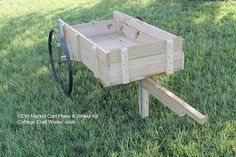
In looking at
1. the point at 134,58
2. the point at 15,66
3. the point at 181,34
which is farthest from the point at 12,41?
the point at 134,58

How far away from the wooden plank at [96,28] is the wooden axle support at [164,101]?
1.30 meters

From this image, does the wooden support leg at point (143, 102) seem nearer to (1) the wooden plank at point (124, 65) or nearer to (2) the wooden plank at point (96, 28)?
(1) the wooden plank at point (124, 65)

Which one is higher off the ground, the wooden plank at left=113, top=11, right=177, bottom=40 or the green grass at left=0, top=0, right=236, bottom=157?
the wooden plank at left=113, top=11, right=177, bottom=40

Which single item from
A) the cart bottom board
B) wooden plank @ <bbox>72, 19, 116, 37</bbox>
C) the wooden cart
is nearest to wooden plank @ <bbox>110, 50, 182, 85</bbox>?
the wooden cart

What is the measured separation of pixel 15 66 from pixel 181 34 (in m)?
2.66

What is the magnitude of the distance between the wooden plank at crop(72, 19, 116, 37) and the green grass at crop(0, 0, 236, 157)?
0.54m

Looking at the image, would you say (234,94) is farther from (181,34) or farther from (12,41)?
(12,41)

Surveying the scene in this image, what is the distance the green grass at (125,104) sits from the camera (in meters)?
3.10

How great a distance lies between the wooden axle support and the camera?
9.67 ft

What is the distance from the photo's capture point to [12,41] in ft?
20.6

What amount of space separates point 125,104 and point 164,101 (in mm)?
695

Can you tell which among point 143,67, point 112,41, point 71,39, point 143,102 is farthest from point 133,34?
point 143,67

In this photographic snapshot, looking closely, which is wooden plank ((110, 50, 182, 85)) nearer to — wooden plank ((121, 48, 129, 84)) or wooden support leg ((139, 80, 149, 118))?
wooden plank ((121, 48, 129, 84))

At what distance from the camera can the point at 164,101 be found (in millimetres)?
3223
